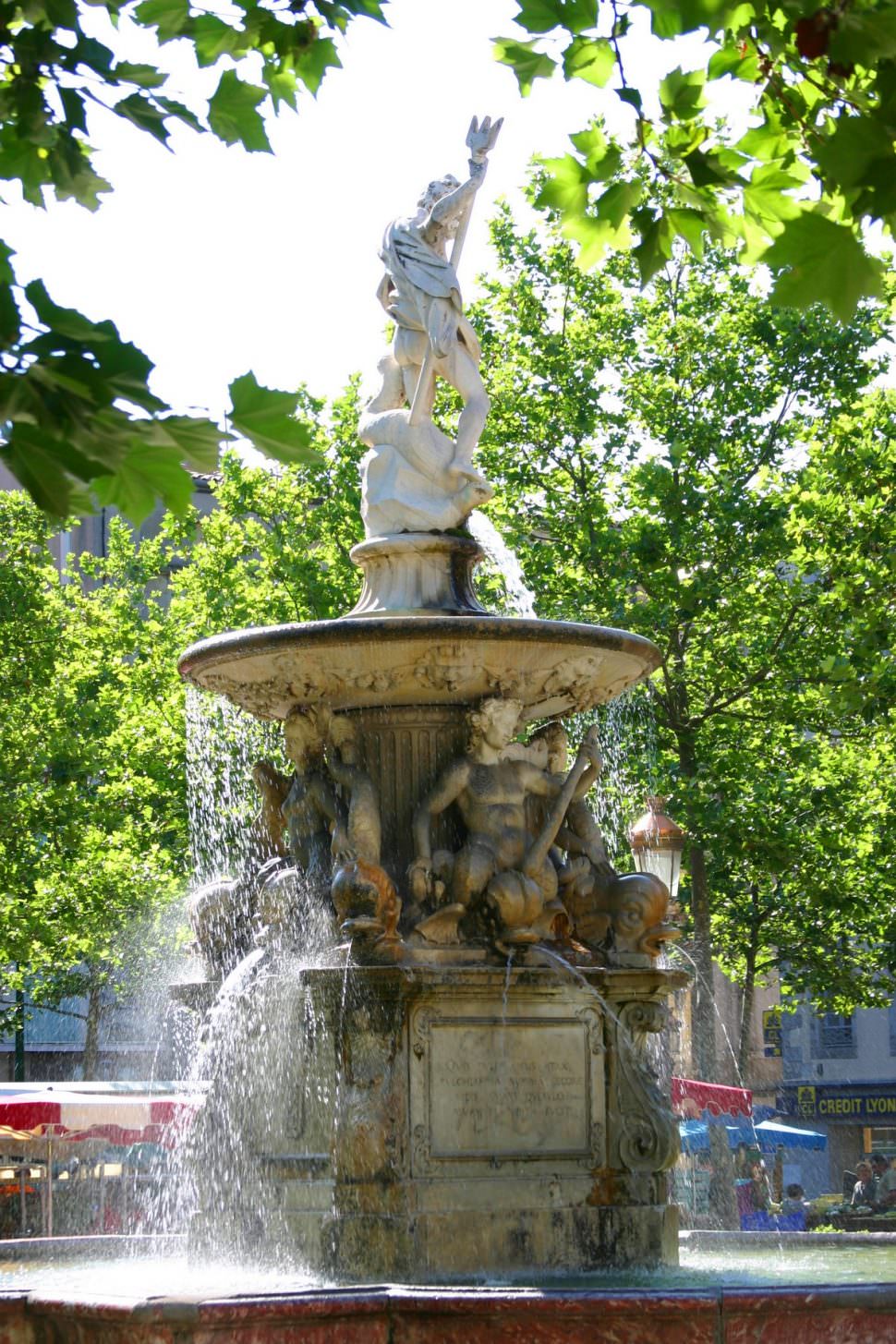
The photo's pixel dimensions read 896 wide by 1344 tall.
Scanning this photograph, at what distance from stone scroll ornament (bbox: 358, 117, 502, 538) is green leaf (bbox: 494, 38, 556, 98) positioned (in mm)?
5539

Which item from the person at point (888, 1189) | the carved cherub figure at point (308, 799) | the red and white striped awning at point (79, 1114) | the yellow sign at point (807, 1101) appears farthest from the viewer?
the yellow sign at point (807, 1101)

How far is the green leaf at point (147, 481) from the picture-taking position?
3.85 m

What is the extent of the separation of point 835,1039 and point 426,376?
39637 mm

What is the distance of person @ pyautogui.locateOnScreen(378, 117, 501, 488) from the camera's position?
11250mm

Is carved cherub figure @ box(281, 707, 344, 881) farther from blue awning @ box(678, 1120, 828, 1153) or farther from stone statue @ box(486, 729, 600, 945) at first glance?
blue awning @ box(678, 1120, 828, 1153)

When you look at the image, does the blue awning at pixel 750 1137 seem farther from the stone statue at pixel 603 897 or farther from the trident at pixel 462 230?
the trident at pixel 462 230

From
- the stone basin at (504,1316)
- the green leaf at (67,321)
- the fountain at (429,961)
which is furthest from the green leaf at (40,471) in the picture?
the fountain at (429,961)

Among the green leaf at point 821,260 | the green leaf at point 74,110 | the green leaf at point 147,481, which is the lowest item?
the green leaf at point 147,481

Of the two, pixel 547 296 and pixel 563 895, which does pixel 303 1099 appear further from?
pixel 547 296

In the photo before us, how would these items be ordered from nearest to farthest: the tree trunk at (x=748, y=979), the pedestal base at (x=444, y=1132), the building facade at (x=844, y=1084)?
the pedestal base at (x=444, y=1132) < the tree trunk at (x=748, y=979) < the building facade at (x=844, y=1084)

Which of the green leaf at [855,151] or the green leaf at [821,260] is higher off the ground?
the green leaf at [855,151]

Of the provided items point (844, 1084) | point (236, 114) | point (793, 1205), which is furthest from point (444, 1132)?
point (844, 1084)

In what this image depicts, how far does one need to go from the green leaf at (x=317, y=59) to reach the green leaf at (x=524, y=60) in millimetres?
577

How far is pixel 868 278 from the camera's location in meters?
3.86
